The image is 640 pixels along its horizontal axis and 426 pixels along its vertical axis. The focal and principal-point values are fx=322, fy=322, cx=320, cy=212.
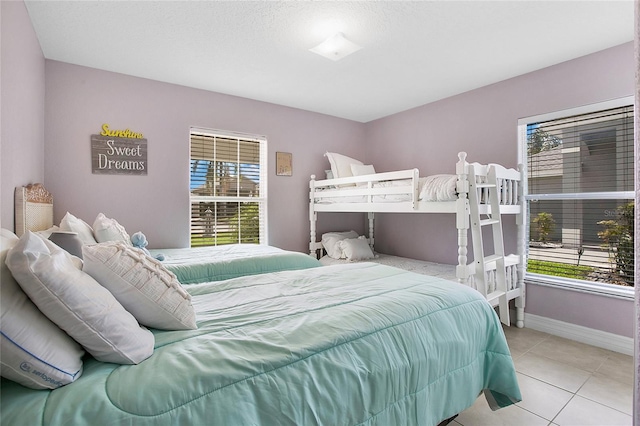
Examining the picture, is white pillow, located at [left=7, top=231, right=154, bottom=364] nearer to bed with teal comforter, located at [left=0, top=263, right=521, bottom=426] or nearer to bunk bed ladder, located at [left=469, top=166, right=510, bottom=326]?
bed with teal comforter, located at [left=0, top=263, right=521, bottom=426]

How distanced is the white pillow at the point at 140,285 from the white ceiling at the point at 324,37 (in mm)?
1767

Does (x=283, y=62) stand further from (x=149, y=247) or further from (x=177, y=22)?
(x=149, y=247)

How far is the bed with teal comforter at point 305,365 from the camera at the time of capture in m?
0.77

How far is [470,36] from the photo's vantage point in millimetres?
2426

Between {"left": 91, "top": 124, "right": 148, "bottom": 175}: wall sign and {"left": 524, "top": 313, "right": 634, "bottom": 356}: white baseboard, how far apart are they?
408 centimetres

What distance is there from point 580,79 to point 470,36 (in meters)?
1.17

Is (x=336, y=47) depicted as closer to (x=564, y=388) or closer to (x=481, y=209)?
(x=481, y=209)

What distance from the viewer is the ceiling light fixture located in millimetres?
2371

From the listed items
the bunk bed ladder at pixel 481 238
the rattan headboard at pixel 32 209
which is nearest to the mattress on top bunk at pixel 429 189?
the bunk bed ladder at pixel 481 238

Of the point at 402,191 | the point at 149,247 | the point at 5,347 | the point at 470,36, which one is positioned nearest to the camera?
the point at 5,347

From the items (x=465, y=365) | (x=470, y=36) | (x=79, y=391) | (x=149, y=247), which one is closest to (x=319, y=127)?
(x=470, y=36)

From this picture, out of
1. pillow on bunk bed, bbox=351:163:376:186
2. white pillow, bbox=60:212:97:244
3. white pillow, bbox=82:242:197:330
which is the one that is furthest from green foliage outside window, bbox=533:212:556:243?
white pillow, bbox=60:212:97:244

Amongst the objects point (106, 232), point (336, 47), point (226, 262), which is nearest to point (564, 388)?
point (226, 262)

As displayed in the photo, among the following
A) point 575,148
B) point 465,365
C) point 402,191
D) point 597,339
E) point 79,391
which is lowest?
point 597,339
